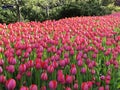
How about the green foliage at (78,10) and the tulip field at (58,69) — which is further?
the green foliage at (78,10)

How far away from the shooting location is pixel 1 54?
5969mm

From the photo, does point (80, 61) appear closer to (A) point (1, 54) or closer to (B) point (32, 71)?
(B) point (32, 71)

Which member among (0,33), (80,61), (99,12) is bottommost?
(99,12)

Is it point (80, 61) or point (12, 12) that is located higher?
point (80, 61)

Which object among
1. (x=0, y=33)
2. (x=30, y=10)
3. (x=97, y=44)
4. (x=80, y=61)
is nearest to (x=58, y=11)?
(x=30, y=10)

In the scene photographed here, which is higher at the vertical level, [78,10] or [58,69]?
[58,69]

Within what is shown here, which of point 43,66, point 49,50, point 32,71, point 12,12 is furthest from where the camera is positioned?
point 12,12

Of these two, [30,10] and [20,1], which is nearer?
[20,1]

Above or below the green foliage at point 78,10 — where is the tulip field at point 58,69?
above

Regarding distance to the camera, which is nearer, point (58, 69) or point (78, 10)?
point (58, 69)

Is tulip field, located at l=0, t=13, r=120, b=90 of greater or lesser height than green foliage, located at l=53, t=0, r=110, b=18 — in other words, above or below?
above

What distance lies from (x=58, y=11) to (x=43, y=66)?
18.9 meters

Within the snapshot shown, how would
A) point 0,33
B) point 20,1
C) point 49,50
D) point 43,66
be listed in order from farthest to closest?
point 20,1, point 0,33, point 49,50, point 43,66

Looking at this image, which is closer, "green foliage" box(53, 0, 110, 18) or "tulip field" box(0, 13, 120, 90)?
"tulip field" box(0, 13, 120, 90)
